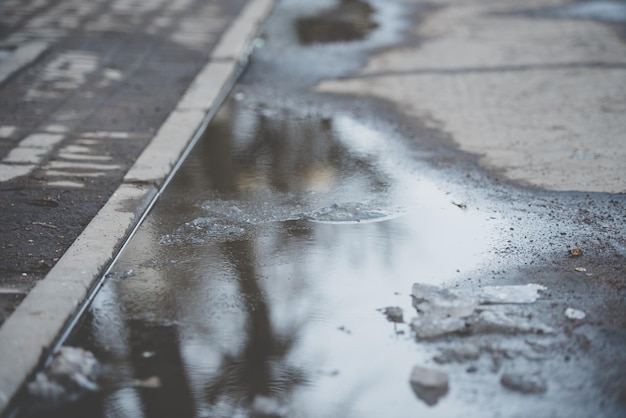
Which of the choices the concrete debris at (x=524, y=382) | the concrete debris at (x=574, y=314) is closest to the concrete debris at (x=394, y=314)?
the concrete debris at (x=524, y=382)

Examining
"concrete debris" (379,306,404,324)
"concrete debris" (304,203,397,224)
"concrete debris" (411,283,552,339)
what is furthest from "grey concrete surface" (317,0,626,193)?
"concrete debris" (379,306,404,324)

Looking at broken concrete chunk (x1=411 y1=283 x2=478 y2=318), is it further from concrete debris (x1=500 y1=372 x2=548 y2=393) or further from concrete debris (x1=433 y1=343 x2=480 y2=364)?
concrete debris (x1=500 y1=372 x2=548 y2=393)

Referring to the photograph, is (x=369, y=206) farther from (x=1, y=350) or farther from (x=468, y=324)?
(x=1, y=350)

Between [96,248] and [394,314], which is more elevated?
[96,248]

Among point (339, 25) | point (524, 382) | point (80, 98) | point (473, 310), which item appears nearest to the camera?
point (524, 382)

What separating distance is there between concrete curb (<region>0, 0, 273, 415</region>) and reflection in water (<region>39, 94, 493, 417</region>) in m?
0.10

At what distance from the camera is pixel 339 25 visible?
9.56 meters

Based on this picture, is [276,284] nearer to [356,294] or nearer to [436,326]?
[356,294]

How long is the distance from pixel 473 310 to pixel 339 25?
6.46 meters

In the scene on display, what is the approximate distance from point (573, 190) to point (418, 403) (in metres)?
2.40

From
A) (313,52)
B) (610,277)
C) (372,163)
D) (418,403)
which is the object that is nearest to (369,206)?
(372,163)

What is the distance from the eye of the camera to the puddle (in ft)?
29.8

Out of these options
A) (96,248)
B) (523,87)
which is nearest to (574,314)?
(96,248)

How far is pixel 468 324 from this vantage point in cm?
360
